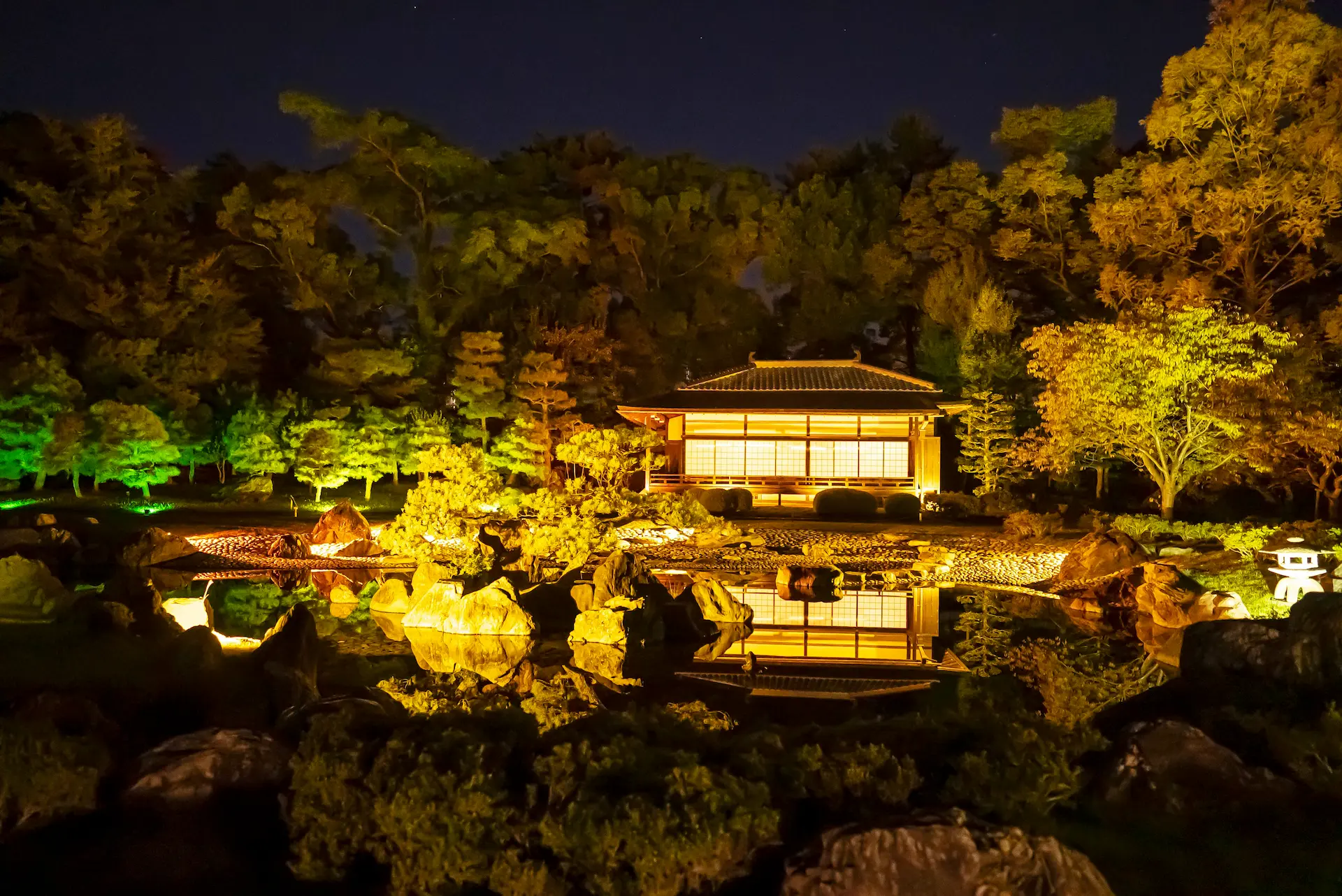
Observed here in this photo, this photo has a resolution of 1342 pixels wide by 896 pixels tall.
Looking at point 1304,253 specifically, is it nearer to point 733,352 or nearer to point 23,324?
point 733,352

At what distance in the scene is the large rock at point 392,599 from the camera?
533 inches

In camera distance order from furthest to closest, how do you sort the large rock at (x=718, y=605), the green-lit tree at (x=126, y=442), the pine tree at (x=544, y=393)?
1. the pine tree at (x=544, y=393)
2. the green-lit tree at (x=126, y=442)
3. the large rock at (x=718, y=605)

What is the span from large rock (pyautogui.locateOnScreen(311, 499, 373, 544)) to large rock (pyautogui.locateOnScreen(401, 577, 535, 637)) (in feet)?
22.0

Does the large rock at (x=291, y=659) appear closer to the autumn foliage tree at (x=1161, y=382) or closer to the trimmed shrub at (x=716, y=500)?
the autumn foliage tree at (x=1161, y=382)

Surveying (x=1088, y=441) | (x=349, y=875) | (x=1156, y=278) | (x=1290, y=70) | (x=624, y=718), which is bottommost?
(x=349, y=875)

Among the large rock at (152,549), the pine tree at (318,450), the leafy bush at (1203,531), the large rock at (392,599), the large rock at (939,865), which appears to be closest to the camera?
the large rock at (939,865)

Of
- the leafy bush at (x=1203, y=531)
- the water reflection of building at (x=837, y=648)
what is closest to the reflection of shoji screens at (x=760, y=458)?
the leafy bush at (x=1203, y=531)

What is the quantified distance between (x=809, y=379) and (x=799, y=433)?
1.69 m

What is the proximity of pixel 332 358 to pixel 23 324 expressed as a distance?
675cm

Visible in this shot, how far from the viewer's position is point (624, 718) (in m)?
5.68

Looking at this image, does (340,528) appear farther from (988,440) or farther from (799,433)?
(988,440)

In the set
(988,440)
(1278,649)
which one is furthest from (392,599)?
(988,440)

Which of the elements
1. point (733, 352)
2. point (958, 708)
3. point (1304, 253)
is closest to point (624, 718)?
point (958, 708)

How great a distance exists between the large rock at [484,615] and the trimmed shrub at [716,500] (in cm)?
1120
